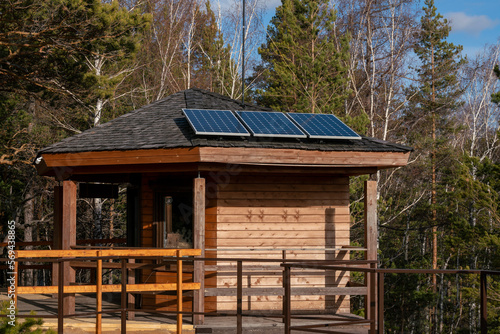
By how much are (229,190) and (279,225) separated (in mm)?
1198

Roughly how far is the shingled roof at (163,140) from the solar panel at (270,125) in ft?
0.42

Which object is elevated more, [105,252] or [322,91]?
[322,91]

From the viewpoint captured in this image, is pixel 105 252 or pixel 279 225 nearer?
pixel 105 252

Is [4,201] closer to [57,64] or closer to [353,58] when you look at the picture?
[57,64]

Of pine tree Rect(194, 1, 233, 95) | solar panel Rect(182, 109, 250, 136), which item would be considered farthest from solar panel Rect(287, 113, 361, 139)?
pine tree Rect(194, 1, 233, 95)

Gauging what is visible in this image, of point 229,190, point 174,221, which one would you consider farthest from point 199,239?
point 174,221

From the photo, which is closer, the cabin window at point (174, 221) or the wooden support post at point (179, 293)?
the wooden support post at point (179, 293)

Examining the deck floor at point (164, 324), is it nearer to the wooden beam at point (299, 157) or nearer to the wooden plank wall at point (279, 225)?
the wooden plank wall at point (279, 225)

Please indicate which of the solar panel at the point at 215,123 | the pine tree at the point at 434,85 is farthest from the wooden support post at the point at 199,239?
the pine tree at the point at 434,85

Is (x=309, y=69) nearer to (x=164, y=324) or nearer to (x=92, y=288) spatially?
(x=164, y=324)

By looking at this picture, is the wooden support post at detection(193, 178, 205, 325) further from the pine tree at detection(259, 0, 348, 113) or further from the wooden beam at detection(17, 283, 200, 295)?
the pine tree at detection(259, 0, 348, 113)

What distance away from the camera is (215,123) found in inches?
396

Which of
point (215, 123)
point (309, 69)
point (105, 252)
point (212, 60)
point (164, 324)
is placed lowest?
point (164, 324)

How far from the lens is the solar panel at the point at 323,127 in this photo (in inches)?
402
